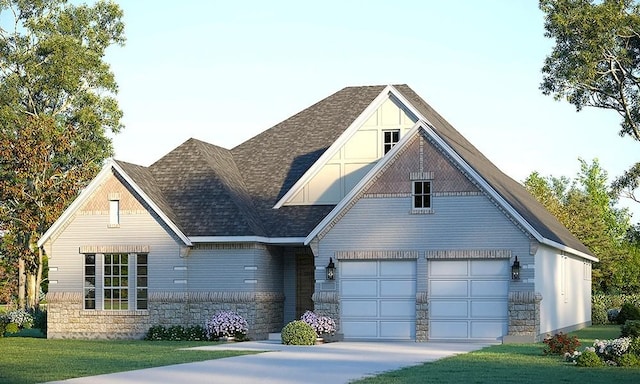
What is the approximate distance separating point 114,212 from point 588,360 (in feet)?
60.0

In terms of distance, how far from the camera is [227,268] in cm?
3447

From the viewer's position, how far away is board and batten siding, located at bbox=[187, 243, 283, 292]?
34.2 meters

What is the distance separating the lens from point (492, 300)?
32.2m

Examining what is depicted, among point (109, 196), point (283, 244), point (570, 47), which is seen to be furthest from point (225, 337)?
point (570, 47)

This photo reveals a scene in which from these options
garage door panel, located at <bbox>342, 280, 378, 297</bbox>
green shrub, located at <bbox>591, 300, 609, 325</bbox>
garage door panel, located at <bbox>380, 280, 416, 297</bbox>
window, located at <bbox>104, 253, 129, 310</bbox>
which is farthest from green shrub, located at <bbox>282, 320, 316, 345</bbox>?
green shrub, located at <bbox>591, 300, 609, 325</bbox>

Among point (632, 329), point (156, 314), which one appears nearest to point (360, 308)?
point (156, 314)

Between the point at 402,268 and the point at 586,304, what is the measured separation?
16.7m

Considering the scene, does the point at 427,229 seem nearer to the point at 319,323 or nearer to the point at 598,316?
the point at 319,323

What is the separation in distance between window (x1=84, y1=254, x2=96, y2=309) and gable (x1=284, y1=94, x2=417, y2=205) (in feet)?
23.9

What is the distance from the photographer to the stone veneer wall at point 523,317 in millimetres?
31500

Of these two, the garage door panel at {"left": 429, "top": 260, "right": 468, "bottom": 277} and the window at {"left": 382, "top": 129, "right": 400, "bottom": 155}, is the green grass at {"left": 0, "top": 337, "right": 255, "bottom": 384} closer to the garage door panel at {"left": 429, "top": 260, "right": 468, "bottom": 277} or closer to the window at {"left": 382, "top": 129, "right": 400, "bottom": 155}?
the garage door panel at {"left": 429, "top": 260, "right": 468, "bottom": 277}

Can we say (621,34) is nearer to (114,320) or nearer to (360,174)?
(360,174)

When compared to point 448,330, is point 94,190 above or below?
above

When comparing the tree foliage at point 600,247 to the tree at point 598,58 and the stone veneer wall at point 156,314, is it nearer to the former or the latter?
the tree at point 598,58
